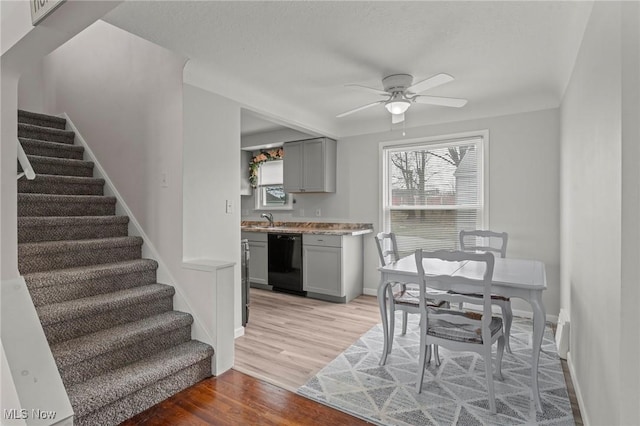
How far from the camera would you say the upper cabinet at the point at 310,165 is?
471cm

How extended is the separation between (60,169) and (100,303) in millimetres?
1776

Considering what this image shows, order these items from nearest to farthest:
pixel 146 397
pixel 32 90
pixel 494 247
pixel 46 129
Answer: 1. pixel 146 397
2. pixel 46 129
3. pixel 494 247
4. pixel 32 90

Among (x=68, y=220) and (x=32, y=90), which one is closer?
(x=68, y=220)

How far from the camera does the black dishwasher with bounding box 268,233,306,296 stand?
4.51m

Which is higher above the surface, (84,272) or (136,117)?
(136,117)

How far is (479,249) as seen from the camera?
333 centimetres

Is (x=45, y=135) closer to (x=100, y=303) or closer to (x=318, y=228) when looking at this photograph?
(x=100, y=303)

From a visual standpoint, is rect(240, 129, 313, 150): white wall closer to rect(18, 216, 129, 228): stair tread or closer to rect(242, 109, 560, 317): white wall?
rect(242, 109, 560, 317): white wall

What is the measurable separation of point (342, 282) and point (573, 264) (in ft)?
7.87

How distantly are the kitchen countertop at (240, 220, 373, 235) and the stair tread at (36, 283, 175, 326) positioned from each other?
2029 millimetres

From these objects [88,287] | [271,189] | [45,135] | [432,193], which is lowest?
[88,287]

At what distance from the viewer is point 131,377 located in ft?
6.56

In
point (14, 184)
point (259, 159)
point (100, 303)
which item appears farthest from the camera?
point (259, 159)

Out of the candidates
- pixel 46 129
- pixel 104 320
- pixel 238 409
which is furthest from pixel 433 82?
pixel 46 129
